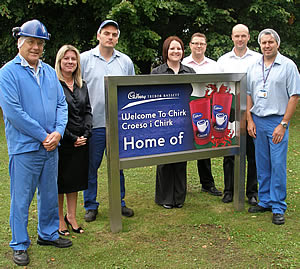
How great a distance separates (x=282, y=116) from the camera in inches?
188

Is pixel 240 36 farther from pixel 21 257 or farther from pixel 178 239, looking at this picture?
pixel 21 257

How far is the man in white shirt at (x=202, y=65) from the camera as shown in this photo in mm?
5773

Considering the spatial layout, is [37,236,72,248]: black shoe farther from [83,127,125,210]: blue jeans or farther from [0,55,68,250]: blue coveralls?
[83,127,125,210]: blue jeans

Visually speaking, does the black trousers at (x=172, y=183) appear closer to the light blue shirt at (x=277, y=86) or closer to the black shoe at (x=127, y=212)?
the black shoe at (x=127, y=212)

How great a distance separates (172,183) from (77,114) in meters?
1.80

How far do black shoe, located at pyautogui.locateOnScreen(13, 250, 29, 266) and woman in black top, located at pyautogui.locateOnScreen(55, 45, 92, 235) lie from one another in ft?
2.11

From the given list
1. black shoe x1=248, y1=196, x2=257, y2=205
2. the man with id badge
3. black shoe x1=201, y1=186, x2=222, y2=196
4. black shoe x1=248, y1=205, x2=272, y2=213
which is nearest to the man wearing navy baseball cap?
the man with id badge

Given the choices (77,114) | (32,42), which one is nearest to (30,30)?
(32,42)

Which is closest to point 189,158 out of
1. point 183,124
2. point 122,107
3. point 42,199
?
point 183,124

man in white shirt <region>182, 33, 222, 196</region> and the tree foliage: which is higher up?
the tree foliage

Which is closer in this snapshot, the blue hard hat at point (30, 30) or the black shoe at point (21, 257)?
the blue hard hat at point (30, 30)

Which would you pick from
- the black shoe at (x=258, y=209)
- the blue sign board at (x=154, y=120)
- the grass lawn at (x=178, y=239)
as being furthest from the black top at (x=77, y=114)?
the black shoe at (x=258, y=209)

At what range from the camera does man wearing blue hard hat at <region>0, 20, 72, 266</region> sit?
3.66m

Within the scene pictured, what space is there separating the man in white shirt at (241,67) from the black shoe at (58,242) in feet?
7.85
